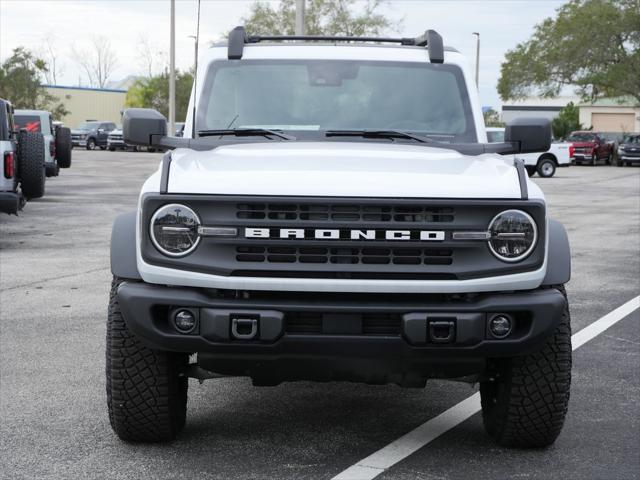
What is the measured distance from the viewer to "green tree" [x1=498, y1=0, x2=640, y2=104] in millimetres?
60156

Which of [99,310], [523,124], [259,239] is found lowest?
[99,310]

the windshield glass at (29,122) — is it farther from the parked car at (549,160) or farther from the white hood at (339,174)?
the white hood at (339,174)

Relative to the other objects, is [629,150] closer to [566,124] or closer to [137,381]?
[566,124]

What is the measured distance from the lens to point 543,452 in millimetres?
5164

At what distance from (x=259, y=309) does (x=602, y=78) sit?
58.6 m

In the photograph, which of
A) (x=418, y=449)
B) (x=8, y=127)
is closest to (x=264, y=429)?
(x=418, y=449)

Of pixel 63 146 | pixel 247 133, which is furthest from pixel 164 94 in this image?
pixel 247 133

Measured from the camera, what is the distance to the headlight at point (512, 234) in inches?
181

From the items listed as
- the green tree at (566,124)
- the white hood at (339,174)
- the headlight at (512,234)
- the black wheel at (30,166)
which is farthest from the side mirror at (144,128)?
the green tree at (566,124)

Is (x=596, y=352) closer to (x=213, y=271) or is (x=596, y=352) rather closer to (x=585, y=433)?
(x=585, y=433)

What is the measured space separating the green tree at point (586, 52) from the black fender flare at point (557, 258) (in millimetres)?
57193

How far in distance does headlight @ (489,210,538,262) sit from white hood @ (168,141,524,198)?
0.09 m

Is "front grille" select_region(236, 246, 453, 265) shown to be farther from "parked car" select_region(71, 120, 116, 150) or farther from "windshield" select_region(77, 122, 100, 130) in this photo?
"windshield" select_region(77, 122, 100, 130)

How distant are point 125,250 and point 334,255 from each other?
3.03 feet
